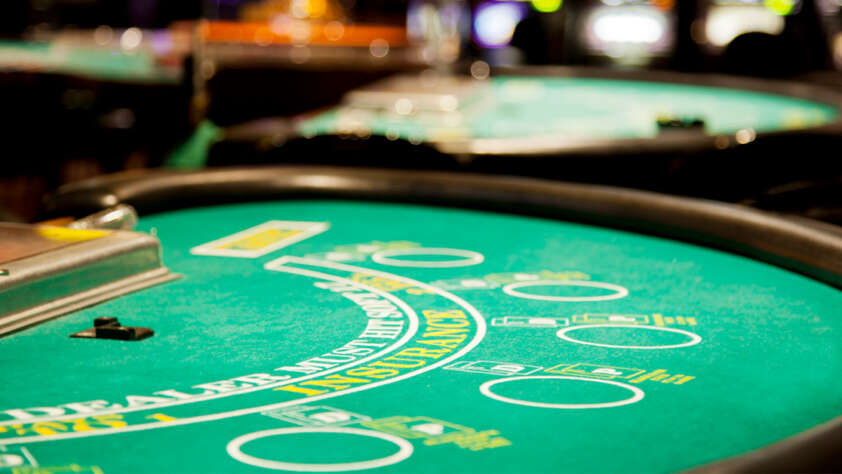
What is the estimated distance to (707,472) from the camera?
90cm

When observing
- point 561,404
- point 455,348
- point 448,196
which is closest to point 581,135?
point 448,196

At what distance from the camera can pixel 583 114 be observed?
5.20 metres

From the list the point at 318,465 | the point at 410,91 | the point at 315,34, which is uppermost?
the point at 315,34

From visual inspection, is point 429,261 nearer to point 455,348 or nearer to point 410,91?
point 455,348

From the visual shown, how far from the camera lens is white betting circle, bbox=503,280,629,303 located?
1814 mm

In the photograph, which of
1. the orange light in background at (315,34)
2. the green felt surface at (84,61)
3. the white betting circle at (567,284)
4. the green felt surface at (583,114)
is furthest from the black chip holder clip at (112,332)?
the orange light in background at (315,34)

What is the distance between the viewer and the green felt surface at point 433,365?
1.09m

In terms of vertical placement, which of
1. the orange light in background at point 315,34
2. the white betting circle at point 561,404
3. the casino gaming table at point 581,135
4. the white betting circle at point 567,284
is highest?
the orange light in background at point 315,34

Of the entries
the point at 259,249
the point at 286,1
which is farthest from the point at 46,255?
the point at 286,1

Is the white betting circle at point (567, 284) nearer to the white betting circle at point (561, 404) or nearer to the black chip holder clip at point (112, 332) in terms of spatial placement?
the white betting circle at point (561, 404)

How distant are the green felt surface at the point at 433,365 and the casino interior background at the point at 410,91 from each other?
3.79 ft

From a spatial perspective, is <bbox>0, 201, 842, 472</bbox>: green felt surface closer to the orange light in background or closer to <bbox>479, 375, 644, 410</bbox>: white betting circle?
<bbox>479, 375, 644, 410</bbox>: white betting circle

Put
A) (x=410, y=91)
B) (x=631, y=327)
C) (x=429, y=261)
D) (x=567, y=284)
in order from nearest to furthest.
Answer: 1. (x=631, y=327)
2. (x=567, y=284)
3. (x=429, y=261)
4. (x=410, y=91)

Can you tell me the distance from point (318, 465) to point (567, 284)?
945 millimetres
